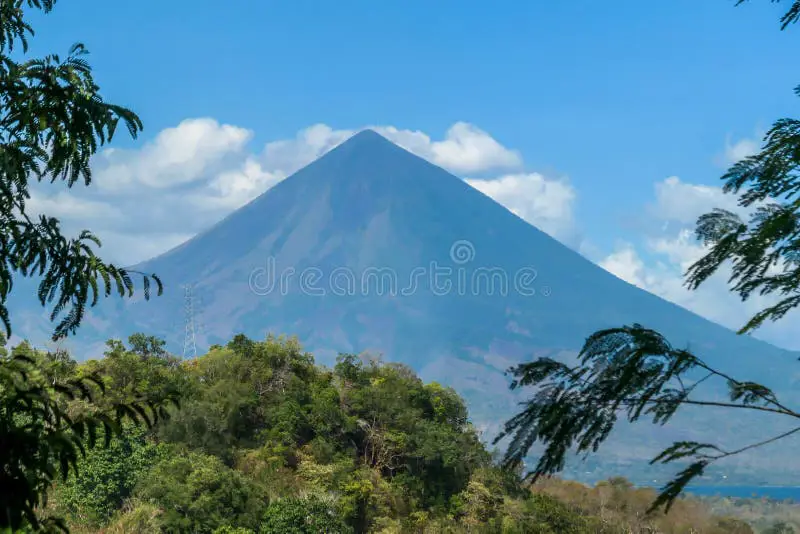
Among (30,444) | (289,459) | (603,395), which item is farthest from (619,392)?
(289,459)

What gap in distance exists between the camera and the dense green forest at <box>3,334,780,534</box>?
19047 mm

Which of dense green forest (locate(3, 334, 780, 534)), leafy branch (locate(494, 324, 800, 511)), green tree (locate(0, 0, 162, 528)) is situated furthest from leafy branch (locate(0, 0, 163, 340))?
dense green forest (locate(3, 334, 780, 534))

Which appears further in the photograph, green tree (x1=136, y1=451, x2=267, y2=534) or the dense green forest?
the dense green forest

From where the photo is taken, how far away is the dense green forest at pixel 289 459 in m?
19.0

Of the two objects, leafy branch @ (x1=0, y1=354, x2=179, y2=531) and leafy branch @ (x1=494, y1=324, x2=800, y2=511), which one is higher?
leafy branch @ (x1=494, y1=324, x2=800, y2=511)

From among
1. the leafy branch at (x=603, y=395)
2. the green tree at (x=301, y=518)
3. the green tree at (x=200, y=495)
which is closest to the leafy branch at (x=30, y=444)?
the leafy branch at (x=603, y=395)

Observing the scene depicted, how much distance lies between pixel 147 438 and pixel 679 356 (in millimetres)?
20808

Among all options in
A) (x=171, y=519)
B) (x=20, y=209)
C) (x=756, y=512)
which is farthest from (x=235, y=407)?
(x=756, y=512)

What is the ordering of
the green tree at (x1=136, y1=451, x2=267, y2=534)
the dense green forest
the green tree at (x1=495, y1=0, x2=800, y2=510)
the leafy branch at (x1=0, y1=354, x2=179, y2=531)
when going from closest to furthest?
1. the leafy branch at (x1=0, y1=354, x2=179, y2=531)
2. the green tree at (x1=495, y1=0, x2=800, y2=510)
3. the green tree at (x1=136, y1=451, x2=267, y2=534)
4. the dense green forest

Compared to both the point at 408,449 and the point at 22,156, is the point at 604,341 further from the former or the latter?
the point at 408,449

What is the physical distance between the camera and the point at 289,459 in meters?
24.2

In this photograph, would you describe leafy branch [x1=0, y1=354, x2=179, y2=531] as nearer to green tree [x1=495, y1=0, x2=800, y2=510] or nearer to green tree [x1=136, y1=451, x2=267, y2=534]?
green tree [x1=495, y1=0, x2=800, y2=510]

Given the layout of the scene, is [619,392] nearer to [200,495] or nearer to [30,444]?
[30,444]

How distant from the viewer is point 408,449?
1030 inches
